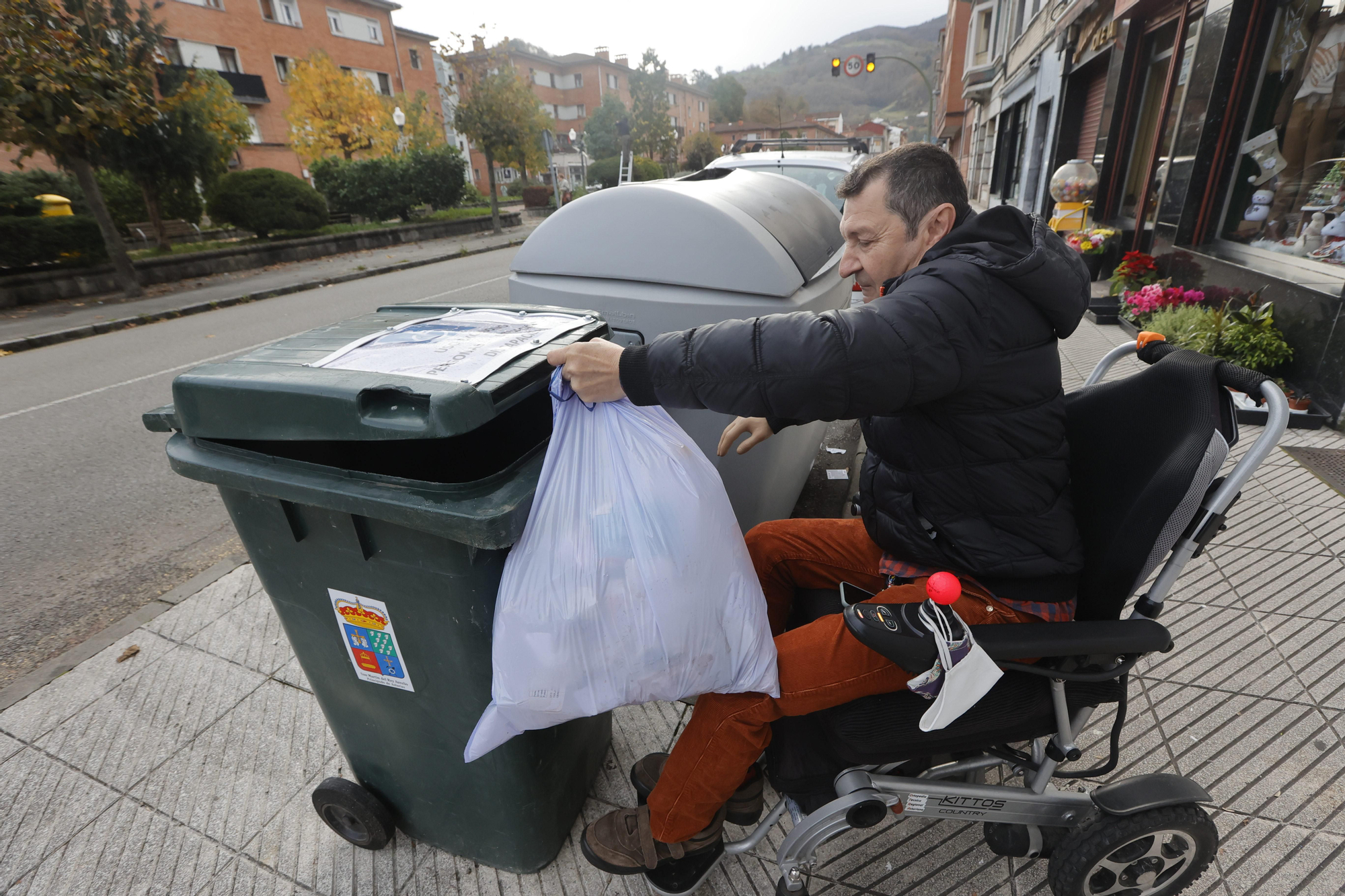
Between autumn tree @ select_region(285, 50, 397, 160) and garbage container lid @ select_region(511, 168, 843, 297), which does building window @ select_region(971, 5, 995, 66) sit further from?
garbage container lid @ select_region(511, 168, 843, 297)

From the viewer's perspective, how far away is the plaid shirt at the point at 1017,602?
57.5 inches

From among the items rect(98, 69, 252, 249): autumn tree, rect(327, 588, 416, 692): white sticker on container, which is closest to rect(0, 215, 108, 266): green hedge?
rect(98, 69, 252, 249): autumn tree

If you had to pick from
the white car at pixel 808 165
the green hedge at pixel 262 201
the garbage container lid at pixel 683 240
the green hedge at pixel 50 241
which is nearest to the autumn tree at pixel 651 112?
the green hedge at pixel 262 201

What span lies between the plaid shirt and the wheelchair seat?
0.15 ft

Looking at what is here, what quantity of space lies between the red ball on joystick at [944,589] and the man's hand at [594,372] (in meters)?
0.66

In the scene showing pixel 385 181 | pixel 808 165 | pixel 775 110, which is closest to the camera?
pixel 808 165

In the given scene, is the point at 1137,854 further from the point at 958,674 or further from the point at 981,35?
the point at 981,35

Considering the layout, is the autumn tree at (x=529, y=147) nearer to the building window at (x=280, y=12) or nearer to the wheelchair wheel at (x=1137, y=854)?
the building window at (x=280, y=12)

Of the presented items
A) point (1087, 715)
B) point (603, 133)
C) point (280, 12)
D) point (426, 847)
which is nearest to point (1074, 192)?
point (1087, 715)

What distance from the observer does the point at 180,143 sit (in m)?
12.6

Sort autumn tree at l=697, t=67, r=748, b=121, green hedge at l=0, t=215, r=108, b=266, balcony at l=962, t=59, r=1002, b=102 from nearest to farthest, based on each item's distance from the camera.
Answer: green hedge at l=0, t=215, r=108, b=266
balcony at l=962, t=59, r=1002, b=102
autumn tree at l=697, t=67, r=748, b=121

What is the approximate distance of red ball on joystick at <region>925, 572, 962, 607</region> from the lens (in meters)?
1.11

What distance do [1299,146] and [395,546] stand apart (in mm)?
6440

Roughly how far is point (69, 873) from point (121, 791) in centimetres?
26
